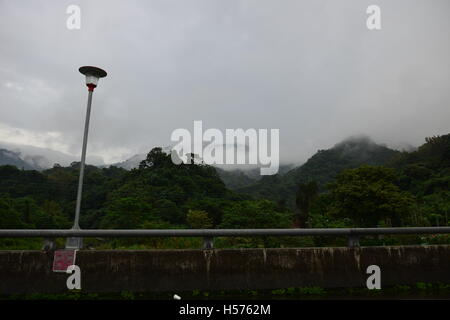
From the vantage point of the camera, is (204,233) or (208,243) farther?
(208,243)

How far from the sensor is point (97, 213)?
50.6 meters

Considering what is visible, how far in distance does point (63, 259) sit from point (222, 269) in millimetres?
2485

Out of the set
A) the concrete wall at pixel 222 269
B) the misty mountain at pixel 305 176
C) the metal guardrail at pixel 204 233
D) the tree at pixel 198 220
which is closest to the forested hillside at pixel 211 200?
the tree at pixel 198 220

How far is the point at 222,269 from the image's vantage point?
5.05 meters

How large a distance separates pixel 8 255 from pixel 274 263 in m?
4.19

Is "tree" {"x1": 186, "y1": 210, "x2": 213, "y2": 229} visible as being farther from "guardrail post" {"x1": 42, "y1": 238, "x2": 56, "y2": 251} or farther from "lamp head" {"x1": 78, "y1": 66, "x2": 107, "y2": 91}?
"guardrail post" {"x1": 42, "y1": 238, "x2": 56, "y2": 251}

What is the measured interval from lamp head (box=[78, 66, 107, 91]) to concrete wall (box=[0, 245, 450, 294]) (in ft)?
10.6

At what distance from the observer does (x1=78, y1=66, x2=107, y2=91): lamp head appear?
616 centimetres

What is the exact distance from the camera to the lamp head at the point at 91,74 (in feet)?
20.2

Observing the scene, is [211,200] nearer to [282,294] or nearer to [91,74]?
A: [91,74]

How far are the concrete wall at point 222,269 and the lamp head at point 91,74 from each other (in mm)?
3239

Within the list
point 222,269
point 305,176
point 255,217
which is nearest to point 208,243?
point 222,269

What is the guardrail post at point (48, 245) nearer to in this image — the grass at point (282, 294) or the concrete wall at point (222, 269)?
the concrete wall at point (222, 269)
